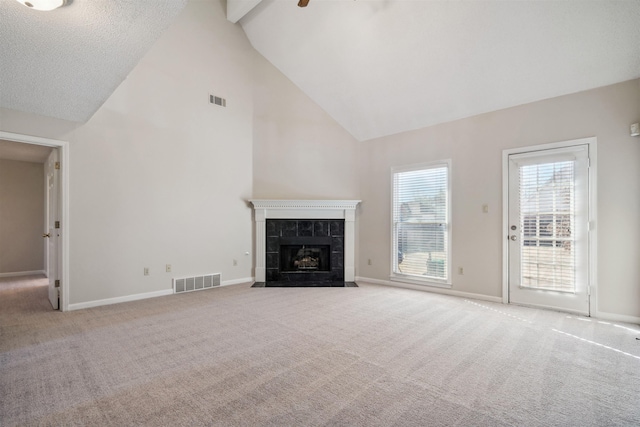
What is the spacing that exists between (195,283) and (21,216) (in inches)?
195

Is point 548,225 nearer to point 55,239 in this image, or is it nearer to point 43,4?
point 43,4

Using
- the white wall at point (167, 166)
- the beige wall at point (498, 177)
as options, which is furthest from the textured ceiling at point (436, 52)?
the white wall at point (167, 166)

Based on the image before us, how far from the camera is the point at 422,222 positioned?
17.0 feet

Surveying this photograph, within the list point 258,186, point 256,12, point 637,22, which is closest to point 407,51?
point 637,22

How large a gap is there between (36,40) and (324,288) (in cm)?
451

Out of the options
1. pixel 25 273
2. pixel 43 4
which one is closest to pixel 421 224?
pixel 43 4

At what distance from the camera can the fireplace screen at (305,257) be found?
5695 millimetres

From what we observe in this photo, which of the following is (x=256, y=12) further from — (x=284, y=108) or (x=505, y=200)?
(x=505, y=200)

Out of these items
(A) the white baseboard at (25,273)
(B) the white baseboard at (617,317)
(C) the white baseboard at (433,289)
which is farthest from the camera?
(A) the white baseboard at (25,273)

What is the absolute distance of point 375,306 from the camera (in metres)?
4.10

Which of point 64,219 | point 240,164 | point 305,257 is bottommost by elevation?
point 305,257

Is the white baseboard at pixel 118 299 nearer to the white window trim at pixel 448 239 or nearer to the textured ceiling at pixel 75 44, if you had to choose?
the textured ceiling at pixel 75 44

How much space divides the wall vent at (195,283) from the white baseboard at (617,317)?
5.39 meters

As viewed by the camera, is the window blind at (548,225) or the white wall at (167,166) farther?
the white wall at (167,166)
